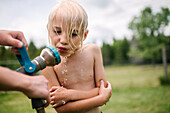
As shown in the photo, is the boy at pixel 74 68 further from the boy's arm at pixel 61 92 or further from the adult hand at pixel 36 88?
the adult hand at pixel 36 88

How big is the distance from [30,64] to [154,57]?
68.7 ft

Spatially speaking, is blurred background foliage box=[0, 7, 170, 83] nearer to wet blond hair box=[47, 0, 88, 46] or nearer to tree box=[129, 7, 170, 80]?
tree box=[129, 7, 170, 80]

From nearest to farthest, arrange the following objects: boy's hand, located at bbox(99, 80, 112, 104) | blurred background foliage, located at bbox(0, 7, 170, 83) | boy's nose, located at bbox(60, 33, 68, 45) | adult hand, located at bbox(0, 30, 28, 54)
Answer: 1. adult hand, located at bbox(0, 30, 28, 54)
2. boy's nose, located at bbox(60, 33, 68, 45)
3. boy's hand, located at bbox(99, 80, 112, 104)
4. blurred background foliage, located at bbox(0, 7, 170, 83)

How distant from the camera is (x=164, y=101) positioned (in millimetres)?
5441

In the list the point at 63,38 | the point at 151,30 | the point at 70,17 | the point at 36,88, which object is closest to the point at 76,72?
the point at 63,38

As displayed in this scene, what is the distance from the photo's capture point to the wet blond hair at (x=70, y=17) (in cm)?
126

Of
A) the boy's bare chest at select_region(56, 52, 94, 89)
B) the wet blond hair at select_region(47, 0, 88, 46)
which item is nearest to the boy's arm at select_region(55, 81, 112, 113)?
the boy's bare chest at select_region(56, 52, 94, 89)

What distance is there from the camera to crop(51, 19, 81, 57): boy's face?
1244 mm

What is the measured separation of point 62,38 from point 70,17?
20cm

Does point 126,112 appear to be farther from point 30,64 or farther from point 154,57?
point 154,57

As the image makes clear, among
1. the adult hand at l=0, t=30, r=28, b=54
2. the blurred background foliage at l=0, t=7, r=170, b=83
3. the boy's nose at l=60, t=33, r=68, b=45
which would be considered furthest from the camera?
the blurred background foliage at l=0, t=7, r=170, b=83

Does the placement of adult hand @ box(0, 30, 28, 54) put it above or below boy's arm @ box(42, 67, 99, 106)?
above

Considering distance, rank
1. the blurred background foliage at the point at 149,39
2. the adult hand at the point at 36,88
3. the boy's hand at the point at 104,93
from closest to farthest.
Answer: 1. the adult hand at the point at 36,88
2. the boy's hand at the point at 104,93
3. the blurred background foliage at the point at 149,39

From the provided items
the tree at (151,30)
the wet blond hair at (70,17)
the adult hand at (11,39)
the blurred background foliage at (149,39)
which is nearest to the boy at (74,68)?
the wet blond hair at (70,17)
